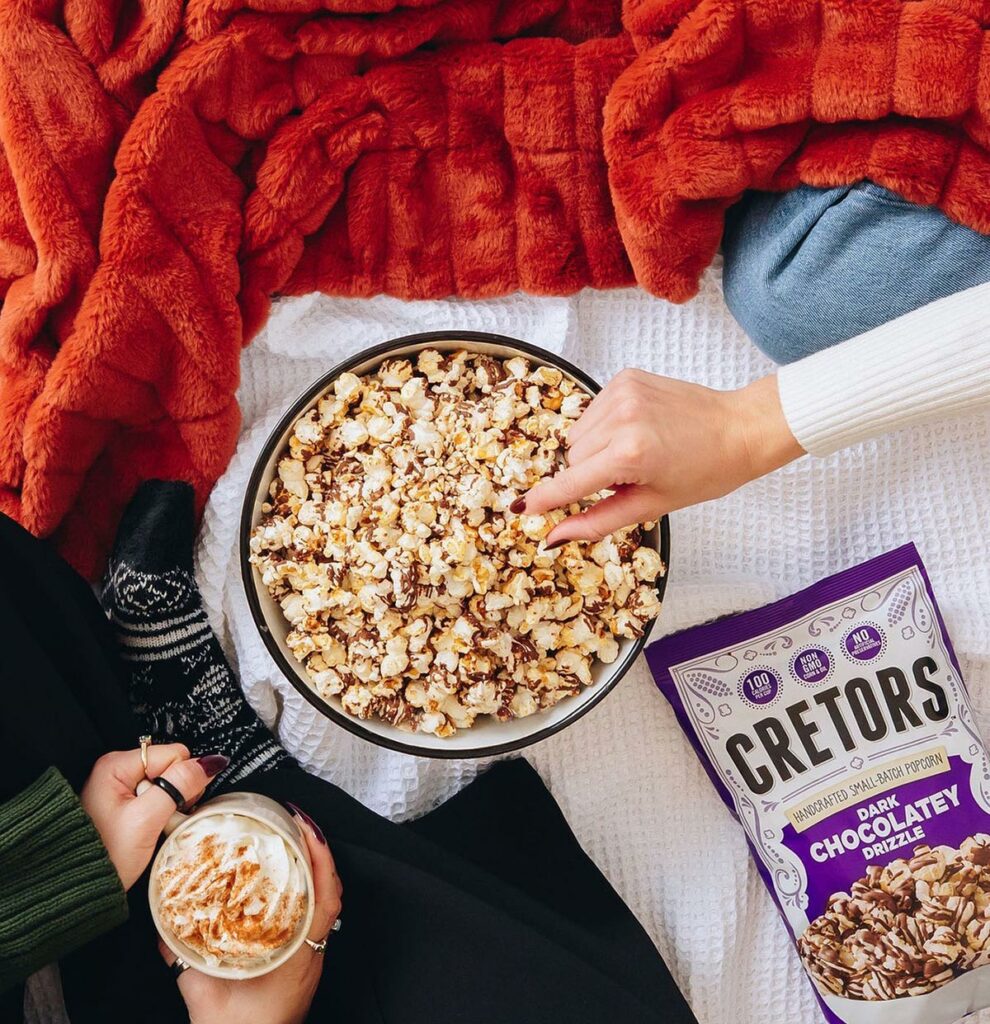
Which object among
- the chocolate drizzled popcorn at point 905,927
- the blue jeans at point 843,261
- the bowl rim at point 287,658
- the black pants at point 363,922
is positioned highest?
the blue jeans at point 843,261

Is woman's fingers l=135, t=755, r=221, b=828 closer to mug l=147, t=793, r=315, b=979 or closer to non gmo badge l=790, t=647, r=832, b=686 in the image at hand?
mug l=147, t=793, r=315, b=979

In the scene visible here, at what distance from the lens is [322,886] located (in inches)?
34.3

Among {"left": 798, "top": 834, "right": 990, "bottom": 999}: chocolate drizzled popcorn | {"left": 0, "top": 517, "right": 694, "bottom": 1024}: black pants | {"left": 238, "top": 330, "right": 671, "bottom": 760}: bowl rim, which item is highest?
{"left": 238, "top": 330, "right": 671, "bottom": 760}: bowl rim

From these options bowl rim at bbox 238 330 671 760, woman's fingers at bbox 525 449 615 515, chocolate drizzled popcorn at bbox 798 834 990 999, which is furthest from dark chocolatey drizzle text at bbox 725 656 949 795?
woman's fingers at bbox 525 449 615 515

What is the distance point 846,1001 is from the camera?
995 millimetres

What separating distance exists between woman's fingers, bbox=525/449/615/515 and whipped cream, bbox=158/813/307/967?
Answer: 0.36m

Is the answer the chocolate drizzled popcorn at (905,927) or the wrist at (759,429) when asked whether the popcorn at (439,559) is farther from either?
the chocolate drizzled popcorn at (905,927)

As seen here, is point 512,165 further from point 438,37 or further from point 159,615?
point 159,615

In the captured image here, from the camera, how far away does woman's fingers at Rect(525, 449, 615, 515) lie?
2.45ft

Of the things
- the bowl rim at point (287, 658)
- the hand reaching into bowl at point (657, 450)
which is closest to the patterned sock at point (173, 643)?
the bowl rim at point (287, 658)

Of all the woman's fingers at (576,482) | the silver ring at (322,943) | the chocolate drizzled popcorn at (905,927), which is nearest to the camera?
the woman's fingers at (576,482)

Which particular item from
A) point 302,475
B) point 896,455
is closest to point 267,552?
point 302,475

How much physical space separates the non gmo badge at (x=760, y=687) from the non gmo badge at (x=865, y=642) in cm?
8

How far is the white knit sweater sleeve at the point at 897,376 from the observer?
784 millimetres
